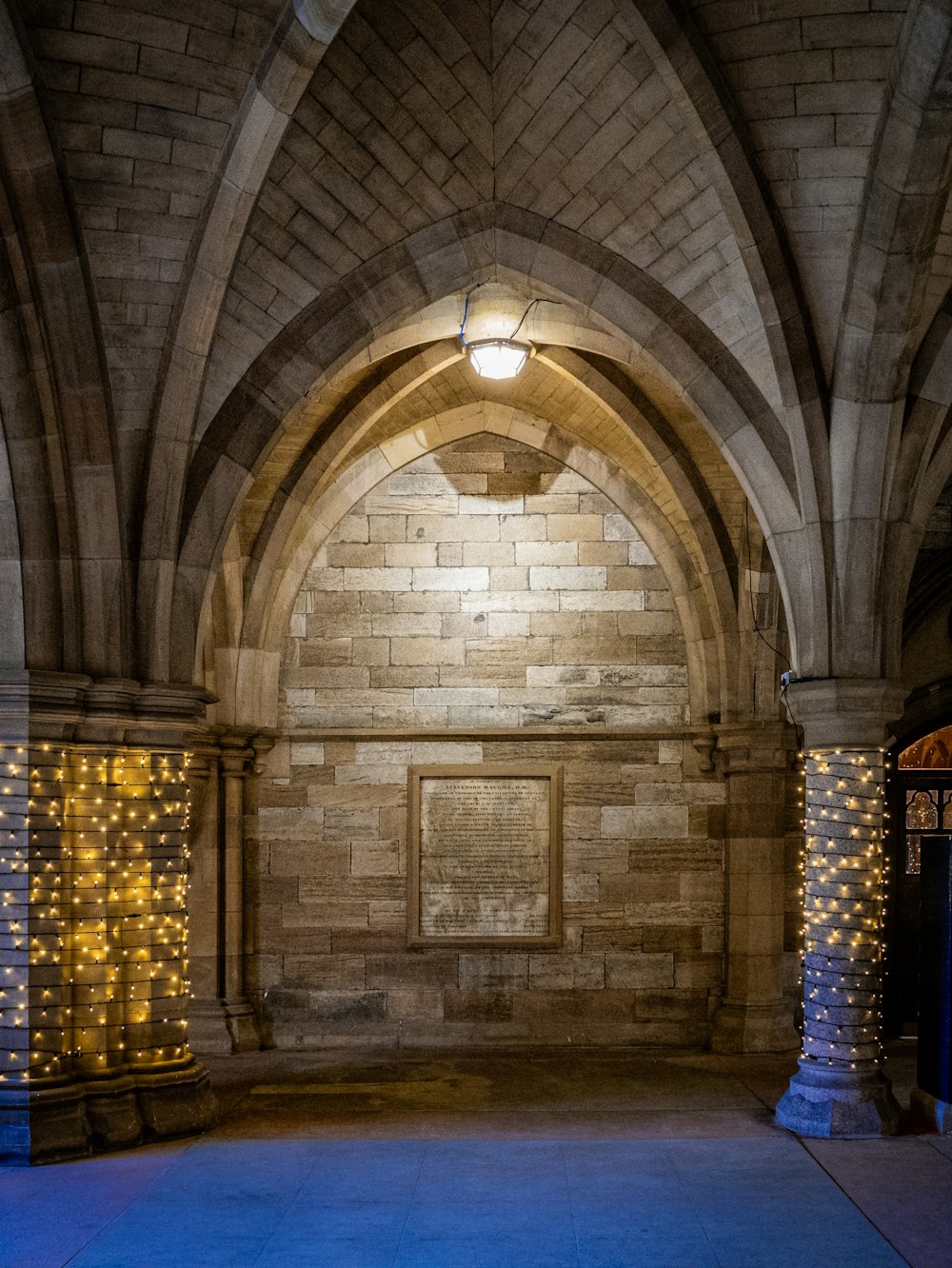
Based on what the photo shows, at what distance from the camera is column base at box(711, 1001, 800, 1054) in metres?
9.15

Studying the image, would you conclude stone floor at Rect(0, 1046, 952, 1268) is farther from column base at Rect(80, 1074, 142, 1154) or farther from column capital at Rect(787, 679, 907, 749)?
column capital at Rect(787, 679, 907, 749)

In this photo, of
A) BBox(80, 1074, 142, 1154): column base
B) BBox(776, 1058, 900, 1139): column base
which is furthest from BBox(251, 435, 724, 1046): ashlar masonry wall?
BBox(80, 1074, 142, 1154): column base

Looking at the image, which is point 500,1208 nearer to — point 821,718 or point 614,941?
point 821,718

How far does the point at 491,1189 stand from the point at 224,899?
3.98 metres

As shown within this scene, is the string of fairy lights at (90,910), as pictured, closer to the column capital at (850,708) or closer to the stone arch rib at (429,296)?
the stone arch rib at (429,296)

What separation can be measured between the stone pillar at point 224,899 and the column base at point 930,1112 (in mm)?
4294

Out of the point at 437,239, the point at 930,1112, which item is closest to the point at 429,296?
the point at 437,239

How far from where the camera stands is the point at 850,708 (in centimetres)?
673

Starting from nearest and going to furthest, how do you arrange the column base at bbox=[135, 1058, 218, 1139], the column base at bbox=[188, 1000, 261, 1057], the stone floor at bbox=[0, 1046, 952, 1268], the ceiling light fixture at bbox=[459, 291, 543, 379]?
1. the stone floor at bbox=[0, 1046, 952, 1268]
2. the column base at bbox=[135, 1058, 218, 1139]
3. the ceiling light fixture at bbox=[459, 291, 543, 379]
4. the column base at bbox=[188, 1000, 261, 1057]

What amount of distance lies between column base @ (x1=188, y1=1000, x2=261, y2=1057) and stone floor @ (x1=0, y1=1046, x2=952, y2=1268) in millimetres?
1295

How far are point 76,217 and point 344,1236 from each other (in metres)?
4.50

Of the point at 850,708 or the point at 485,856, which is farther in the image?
the point at 485,856

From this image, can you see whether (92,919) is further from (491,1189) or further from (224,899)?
(224,899)

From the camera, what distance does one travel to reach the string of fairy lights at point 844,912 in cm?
669
